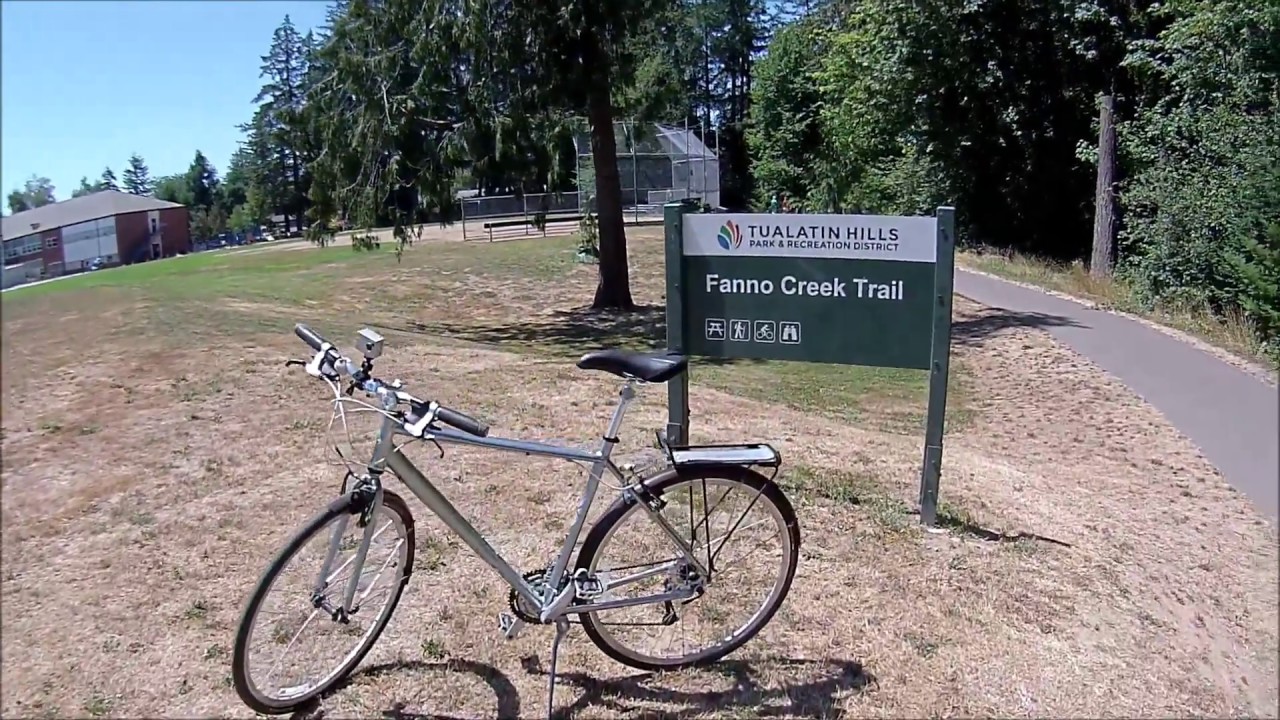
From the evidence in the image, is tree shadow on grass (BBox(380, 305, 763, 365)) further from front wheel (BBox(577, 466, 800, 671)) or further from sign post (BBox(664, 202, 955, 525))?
front wheel (BBox(577, 466, 800, 671))

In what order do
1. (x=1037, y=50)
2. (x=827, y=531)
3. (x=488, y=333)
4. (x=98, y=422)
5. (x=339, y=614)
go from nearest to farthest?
(x=339, y=614) → (x=827, y=531) → (x=98, y=422) → (x=488, y=333) → (x=1037, y=50)

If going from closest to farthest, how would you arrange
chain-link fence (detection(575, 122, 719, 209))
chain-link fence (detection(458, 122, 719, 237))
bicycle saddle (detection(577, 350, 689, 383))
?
bicycle saddle (detection(577, 350, 689, 383))
chain-link fence (detection(458, 122, 719, 237))
chain-link fence (detection(575, 122, 719, 209))

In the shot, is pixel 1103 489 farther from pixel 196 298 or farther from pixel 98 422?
pixel 196 298

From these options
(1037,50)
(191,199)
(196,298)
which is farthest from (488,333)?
(1037,50)

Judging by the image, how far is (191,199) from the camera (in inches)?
149

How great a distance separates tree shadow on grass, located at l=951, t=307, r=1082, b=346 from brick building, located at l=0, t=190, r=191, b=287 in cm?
1224

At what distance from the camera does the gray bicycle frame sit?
3.21 meters

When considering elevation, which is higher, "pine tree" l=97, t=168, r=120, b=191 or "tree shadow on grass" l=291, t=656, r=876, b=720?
"pine tree" l=97, t=168, r=120, b=191

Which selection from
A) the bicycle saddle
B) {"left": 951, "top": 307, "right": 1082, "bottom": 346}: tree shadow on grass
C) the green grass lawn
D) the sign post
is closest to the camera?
the bicycle saddle

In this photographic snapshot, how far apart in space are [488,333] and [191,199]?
1300 centimetres

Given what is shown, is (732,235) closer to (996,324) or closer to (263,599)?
(263,599)

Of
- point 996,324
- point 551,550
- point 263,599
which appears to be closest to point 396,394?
point 263,599

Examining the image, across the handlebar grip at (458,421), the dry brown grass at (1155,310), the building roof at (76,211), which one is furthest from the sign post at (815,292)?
the dry brown grass at (1155,310)

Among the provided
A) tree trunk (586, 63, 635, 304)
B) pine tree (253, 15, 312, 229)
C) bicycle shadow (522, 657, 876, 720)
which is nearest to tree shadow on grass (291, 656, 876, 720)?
bicycle shadow (522, 657, 876, 720)
